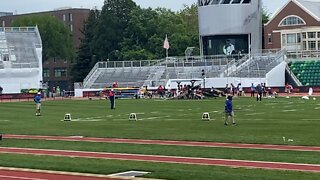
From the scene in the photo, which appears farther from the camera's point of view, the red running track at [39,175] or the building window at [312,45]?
the building window at [312,45]

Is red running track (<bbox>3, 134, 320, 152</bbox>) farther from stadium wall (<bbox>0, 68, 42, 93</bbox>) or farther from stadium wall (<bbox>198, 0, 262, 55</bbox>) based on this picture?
stadium wall (<bbox>198, 0, 262, 55</bbox>)

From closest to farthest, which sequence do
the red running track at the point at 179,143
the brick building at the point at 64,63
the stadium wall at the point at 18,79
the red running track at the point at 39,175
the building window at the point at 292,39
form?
the red running track at the point at 39,175 < the red running track at the point at 179,143 < the stadium wall at the point at 18,79 < the building window at the point at 292,39 < the brick building at the point at 64,63

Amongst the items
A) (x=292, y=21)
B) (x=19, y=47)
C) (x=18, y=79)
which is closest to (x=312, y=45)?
(x=292, y=21)

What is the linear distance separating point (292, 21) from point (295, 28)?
1.47 m

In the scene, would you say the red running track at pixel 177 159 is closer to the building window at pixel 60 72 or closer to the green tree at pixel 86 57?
the green tree at pixel 86 57

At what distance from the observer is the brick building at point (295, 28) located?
101 meters

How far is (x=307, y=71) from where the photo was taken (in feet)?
284

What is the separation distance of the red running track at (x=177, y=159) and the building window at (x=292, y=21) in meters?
84.6

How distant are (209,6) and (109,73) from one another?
17948 mm

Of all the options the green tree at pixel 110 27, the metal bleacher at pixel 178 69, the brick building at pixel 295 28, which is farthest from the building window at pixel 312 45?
the green tree at pixel 110 27

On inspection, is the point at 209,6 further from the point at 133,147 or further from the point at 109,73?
the point at 133,147

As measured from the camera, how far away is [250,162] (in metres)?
18.7

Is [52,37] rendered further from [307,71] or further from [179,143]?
[179,143]

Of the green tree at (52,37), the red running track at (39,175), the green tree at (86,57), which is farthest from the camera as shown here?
the green tree at (52,37)
